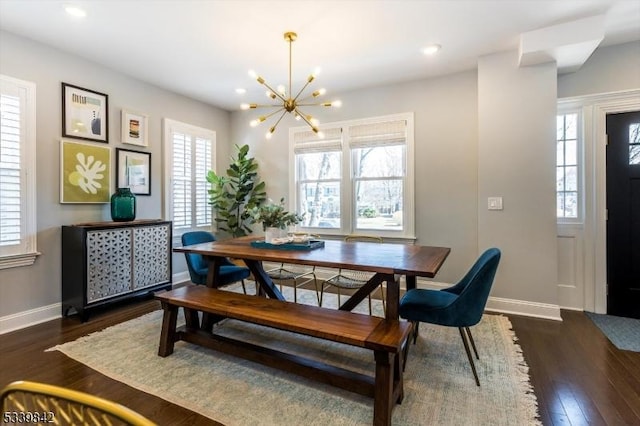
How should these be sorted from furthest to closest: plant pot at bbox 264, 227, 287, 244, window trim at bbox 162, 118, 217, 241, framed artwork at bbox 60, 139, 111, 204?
window trim at bbox 162, 118, 217, 241
framed artwork at bbox 60, 139, 111, 204
plant pot at bbox 264, 227, 287, 244

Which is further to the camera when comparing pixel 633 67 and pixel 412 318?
pixel 633 67

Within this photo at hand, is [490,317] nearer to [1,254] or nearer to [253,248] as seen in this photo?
[253,248]

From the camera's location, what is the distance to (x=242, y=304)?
2.30 meters

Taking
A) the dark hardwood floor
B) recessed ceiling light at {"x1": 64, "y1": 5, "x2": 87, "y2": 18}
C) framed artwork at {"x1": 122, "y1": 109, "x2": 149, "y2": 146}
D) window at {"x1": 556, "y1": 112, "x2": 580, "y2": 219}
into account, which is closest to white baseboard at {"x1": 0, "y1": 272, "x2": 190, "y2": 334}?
the dark hardwood floor

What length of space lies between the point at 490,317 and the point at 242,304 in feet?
8.39

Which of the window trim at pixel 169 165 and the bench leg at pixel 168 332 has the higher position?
the window trim at pixel 169 165

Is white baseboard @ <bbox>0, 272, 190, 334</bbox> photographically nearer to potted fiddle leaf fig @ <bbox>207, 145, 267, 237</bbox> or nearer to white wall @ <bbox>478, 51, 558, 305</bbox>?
potted fiddle leaf fig @ <bbox>207, 145, 267, 237</bbox>

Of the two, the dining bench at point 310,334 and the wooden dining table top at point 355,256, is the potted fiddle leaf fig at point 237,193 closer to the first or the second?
the wooden dining table top at point 355,256

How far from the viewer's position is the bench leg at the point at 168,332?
2445mm

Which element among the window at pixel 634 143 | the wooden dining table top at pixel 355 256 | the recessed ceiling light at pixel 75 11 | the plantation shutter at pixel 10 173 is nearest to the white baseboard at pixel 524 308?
the wooden dining table top at pixel 355 256

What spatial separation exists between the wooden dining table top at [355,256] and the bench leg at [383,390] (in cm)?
51

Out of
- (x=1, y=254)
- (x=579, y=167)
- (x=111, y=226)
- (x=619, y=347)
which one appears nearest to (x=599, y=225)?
(x=579, y=167)

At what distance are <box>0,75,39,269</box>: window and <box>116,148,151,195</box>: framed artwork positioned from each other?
0.84 meters

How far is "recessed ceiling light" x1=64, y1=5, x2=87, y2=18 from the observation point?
2590mm
